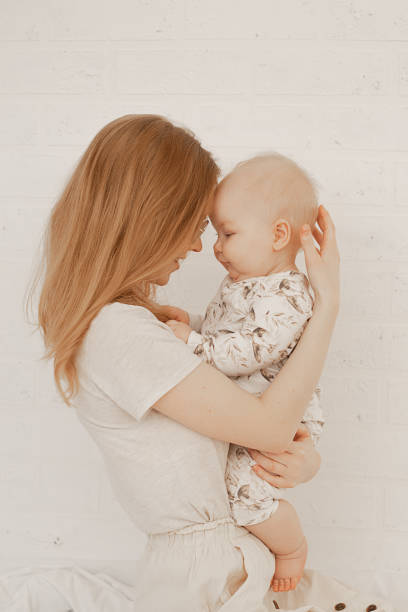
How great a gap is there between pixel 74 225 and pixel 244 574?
710 mm

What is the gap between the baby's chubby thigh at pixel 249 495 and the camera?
130cm

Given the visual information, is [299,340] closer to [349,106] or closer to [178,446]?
[178,446]

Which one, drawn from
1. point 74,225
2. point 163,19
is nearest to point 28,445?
point 74,225

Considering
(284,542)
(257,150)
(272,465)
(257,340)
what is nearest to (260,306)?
(257,340)

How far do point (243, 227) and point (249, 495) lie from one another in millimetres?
515

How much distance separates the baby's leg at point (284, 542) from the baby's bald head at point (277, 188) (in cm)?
56

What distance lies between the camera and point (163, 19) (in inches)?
72.0

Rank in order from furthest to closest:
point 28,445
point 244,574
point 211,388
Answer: point 28,445
point 244,574
point 211,388

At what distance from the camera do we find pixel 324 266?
1324mm

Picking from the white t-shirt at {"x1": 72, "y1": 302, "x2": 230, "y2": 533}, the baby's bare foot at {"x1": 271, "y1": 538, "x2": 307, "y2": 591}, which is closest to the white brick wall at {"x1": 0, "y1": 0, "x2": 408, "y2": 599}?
the baby's bare foot at {"x1": 271, "y1": 538, "x2": 307, "y2": 591}

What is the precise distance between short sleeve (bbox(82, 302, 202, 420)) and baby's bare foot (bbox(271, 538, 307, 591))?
0.48 meters

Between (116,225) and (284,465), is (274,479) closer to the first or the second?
(284,465)

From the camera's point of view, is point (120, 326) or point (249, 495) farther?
point (249, 495)

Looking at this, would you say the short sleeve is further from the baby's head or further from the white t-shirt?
the baby's head
